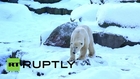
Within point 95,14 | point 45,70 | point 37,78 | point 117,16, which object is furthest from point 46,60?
point 95,14

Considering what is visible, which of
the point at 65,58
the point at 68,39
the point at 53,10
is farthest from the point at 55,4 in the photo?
the point at 65,58

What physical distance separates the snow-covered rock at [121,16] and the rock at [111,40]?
25.1 inches

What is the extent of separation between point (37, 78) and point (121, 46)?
126 inches

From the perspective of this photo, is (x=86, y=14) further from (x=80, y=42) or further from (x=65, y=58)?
(x=80, y=42)

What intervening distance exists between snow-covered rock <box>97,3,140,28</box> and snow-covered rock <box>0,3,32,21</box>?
19.6ft

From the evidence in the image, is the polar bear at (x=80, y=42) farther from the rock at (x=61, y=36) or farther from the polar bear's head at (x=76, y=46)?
the rock at (x=61, y=36)

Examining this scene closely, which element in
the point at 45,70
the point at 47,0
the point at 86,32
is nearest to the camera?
the point at 45,70

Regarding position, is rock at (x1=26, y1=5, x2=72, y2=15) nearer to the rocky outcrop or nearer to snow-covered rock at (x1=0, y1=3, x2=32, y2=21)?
snow-covered rock at (x1=0, y1=3, x2=32, y2=21)

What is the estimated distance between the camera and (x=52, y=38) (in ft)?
24.6

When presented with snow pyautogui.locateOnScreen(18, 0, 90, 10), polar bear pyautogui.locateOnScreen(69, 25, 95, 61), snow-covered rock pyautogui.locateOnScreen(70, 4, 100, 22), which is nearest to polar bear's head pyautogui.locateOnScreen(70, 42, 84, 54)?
polar bear pyautogui.locateOnScreen(69, 25, 95, 61)

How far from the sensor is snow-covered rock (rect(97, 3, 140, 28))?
310 inches

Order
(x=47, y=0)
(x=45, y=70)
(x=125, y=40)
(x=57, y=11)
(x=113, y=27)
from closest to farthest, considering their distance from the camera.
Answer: (x=45, y=70)
(x=125, y=40)
(x=113, y=27)
(x=57, y=11)
(x=47, y=0)

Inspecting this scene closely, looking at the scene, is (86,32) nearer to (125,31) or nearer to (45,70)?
(45,70)

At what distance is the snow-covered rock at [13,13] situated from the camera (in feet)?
42.7
